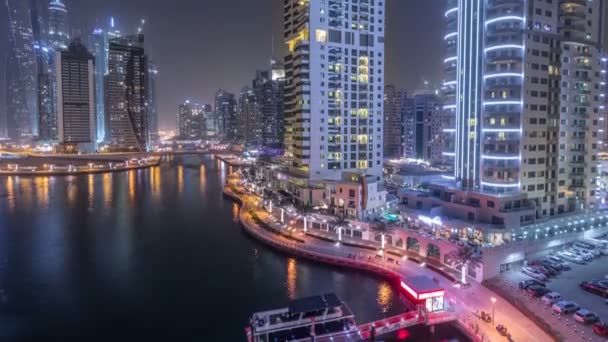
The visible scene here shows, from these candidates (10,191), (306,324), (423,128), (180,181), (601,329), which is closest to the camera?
(601,329)

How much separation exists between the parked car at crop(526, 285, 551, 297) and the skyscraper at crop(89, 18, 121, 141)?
485ft

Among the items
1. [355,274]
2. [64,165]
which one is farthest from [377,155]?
[64,165]

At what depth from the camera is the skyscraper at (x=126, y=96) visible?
450 feet

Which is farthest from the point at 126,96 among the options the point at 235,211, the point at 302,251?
the point at 302,251

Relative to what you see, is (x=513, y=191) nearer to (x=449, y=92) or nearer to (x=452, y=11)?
(x=449, y=92)

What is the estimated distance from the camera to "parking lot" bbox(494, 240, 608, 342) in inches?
724

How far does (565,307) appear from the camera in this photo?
1994cm

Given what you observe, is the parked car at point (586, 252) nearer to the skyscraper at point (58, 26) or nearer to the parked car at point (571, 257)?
the parked car at point (571, 257)

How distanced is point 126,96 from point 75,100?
24474 millimetres

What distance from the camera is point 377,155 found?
51.6 metres

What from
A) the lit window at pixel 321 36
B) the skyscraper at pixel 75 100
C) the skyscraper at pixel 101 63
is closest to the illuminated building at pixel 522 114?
the lit window at pixel 321 36

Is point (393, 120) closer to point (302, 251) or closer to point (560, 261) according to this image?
point (302, 251)

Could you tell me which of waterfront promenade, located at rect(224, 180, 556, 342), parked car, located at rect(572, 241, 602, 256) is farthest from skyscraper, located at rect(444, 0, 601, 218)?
waterfront promenade, located at rect(224, 180, 556, 342)

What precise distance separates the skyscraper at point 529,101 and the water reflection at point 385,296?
11533 mm
